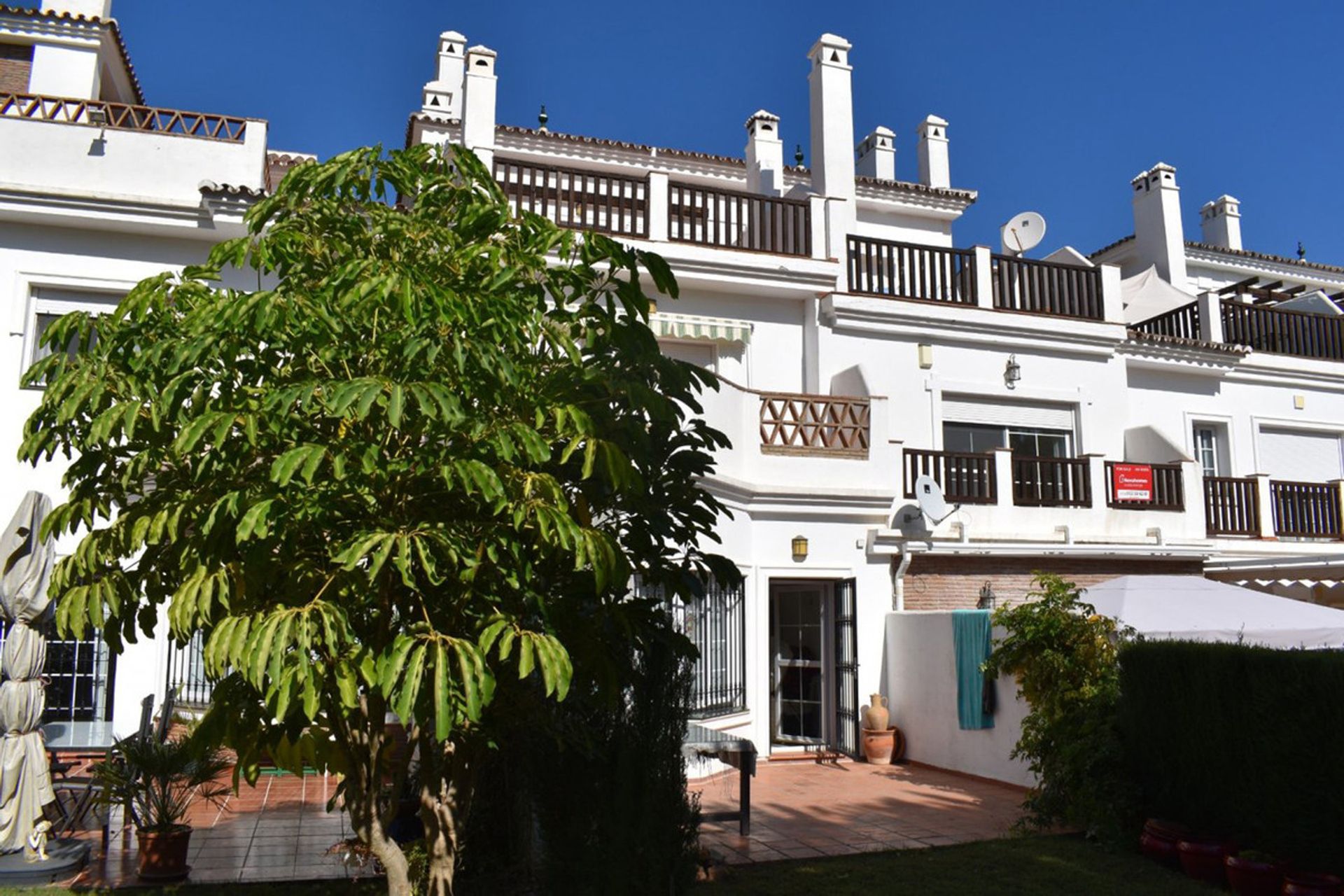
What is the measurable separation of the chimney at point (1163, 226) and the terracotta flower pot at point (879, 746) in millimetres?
15247

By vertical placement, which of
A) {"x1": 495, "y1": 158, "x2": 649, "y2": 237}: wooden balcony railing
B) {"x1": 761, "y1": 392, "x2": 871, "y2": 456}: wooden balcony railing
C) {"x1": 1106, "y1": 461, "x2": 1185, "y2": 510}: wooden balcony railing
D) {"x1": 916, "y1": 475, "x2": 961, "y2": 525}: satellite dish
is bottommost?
{"x1": 916, "y1": 475, "x2": 961, "y2": 525}: satellite dish

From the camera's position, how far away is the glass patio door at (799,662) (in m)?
15.6

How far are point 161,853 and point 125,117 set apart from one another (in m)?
10.7

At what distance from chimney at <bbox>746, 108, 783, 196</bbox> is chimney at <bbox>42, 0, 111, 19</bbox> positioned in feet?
40.2

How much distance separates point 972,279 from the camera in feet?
62.0

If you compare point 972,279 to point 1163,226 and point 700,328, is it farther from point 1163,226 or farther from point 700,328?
point 1163,226

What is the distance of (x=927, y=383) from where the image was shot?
18.2m

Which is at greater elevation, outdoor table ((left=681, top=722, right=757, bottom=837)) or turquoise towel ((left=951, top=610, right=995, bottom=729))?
turquoise towel ((left=951, top=610, right=995, bottom=729))

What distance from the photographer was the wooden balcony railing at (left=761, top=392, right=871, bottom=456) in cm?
1512

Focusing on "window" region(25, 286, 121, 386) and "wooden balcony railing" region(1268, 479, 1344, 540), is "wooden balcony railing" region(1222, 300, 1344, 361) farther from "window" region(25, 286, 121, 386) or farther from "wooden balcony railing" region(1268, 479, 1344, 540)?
"window" region(25, 286, 121, 386)

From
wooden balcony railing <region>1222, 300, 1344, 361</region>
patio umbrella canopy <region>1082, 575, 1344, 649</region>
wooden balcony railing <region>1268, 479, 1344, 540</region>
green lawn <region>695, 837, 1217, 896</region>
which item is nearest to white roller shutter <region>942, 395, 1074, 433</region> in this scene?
wooden balcony railing <region>1268, 479, 1344, 540</region>

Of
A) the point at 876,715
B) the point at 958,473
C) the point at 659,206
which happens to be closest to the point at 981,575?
the point at 958,473

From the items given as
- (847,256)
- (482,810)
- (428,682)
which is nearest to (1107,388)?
(847,256)

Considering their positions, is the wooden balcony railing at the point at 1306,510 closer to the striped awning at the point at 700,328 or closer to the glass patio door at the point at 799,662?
the glass patio door at the point at 799,662
